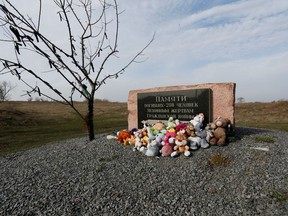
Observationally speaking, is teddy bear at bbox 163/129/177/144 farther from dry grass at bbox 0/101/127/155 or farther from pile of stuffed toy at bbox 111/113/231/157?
dry grass at bbox 0/101/127/155

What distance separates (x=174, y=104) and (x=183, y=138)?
1.81 meters

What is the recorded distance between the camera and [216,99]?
278 inches

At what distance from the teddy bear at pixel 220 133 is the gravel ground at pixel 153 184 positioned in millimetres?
190

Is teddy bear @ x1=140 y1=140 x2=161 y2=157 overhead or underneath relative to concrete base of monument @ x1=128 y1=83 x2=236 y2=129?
underneath

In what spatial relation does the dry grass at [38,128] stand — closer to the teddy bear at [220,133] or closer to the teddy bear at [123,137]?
the teddy bear at [123,137]

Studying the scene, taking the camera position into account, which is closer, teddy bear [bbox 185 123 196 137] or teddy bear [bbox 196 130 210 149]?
teddy bear [bbox 196 130 210 149]

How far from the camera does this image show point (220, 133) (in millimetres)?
6250

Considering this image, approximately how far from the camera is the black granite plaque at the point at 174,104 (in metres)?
7.20

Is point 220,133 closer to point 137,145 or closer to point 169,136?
point 169,136

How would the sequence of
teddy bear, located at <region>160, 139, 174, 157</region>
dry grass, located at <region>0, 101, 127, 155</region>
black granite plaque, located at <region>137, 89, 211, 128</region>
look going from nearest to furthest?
1. teddy bear, located at <region>160, 139, 174, 157</region>
2. black granite plaque, located at <region>137, 89, 211, 128</region>
3. dry grass, located at <region>0, 101, 127, 155</region>

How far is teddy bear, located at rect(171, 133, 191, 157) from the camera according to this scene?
19.5 feet

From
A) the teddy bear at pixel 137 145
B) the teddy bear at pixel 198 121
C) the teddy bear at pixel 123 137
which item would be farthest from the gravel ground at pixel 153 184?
the teddy bear at pixel 123 137

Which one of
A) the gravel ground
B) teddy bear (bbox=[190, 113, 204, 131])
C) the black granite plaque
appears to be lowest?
the gravel ground

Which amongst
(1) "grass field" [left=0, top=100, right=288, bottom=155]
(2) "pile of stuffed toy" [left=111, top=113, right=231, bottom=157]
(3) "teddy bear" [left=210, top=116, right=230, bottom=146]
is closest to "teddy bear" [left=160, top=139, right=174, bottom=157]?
(2) "pile of stuffed toy" [left=111, top=113, right=231, bottom=157]
